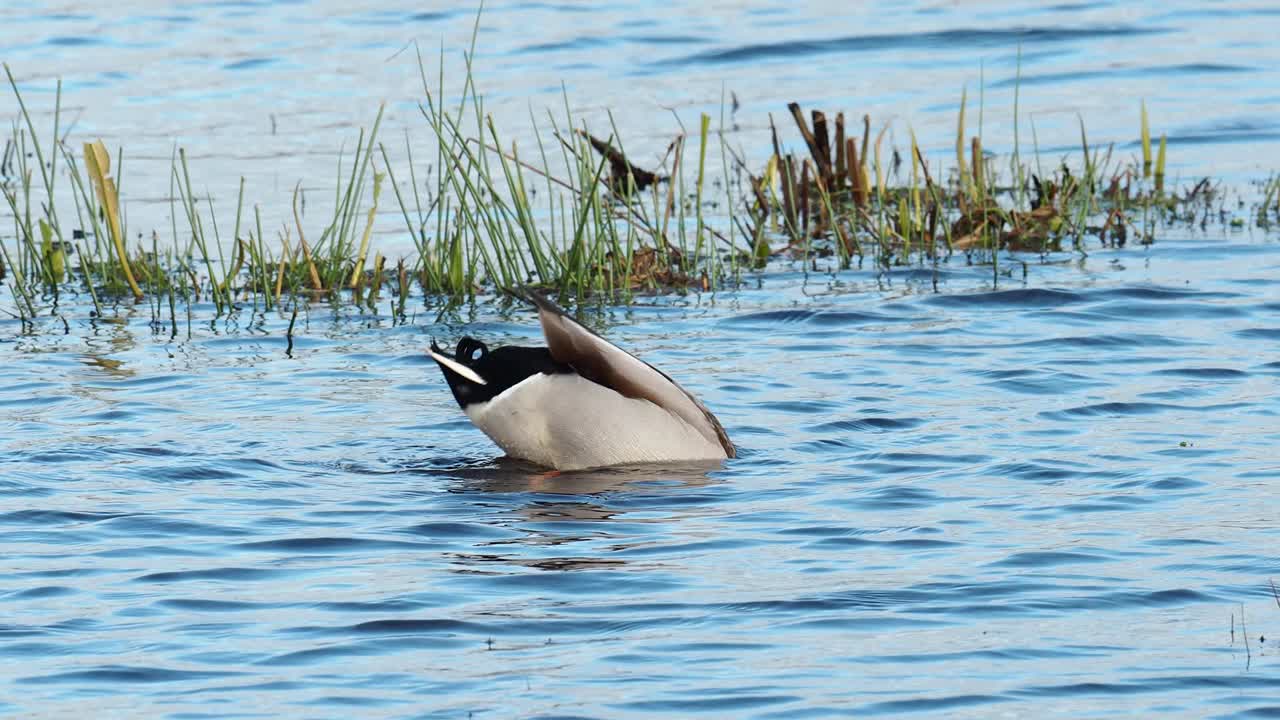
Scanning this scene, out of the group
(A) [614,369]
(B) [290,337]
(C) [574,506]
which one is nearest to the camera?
(C) [574,506]

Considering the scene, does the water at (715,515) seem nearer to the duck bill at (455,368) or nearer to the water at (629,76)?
the duck bill at (455,368)

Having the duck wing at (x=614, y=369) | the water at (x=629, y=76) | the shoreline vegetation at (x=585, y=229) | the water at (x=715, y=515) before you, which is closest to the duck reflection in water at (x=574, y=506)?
the water at (x=715, y=515)

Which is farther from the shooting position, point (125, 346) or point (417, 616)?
point (125, 346)

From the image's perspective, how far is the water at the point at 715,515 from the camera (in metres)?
5.30

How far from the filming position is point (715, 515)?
23.2 feet

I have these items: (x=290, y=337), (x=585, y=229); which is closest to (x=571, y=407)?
(x=290, y=337)

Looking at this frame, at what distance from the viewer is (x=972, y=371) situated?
9.33m

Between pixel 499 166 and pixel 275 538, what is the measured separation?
312 inches

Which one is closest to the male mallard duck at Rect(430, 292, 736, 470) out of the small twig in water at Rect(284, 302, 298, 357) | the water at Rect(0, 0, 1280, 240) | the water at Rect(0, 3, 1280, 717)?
the water at Rect(0, 3, 1280, 717)

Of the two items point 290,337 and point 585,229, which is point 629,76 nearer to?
point 585,229

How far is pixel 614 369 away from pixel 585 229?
441 centimetres

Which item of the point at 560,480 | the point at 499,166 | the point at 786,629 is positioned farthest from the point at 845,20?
the point at 786,629

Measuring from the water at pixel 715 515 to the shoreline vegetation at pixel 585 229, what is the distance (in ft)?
0.77

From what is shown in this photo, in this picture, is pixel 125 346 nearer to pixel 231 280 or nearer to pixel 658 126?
pixel 231 280
